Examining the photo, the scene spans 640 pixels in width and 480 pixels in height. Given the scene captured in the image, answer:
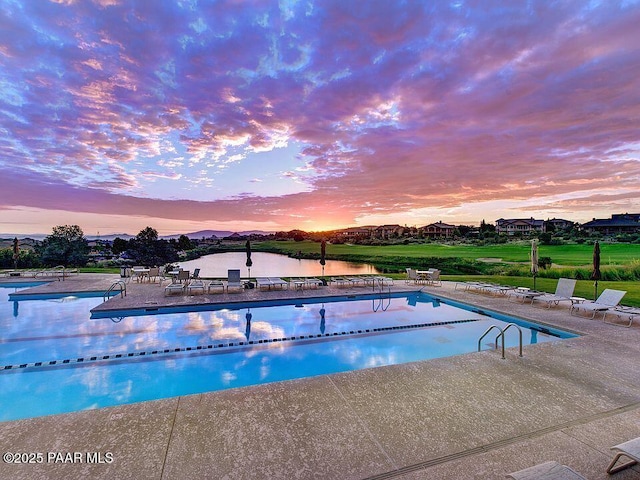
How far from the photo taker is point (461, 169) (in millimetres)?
17625

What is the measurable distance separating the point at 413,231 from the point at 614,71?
4111 centimetres

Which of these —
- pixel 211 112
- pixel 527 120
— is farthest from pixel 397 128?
pixel 211 112

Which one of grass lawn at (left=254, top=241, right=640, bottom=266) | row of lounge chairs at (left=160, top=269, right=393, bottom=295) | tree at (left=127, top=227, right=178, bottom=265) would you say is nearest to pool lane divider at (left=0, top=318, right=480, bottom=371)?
row of lounge chairs at (left=160, top=269, right=393, bottom=295)

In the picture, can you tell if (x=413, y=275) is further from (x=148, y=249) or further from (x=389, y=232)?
(x=389, y=232)

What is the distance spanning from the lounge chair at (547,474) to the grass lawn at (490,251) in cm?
1960

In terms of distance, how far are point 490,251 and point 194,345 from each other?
1175 inches

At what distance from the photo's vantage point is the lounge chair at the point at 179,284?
11977 mm

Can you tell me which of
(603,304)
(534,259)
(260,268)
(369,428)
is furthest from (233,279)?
(603,304)

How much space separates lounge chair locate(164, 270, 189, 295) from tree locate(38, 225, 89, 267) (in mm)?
12239

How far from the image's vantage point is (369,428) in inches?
129

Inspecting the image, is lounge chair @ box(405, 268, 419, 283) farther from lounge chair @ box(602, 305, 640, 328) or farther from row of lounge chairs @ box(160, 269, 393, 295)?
lounge chair @ box(602, 305, 640, 328)

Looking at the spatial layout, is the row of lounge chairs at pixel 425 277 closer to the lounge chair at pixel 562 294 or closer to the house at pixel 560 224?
the lounge chair at pixel 562 294

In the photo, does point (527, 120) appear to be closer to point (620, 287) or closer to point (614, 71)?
point (614, 71)

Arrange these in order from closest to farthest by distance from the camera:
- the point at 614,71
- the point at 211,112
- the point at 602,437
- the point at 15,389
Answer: the point at 602,437 < the point at 15,389 < the point at 614,71 < the point at 211,112
